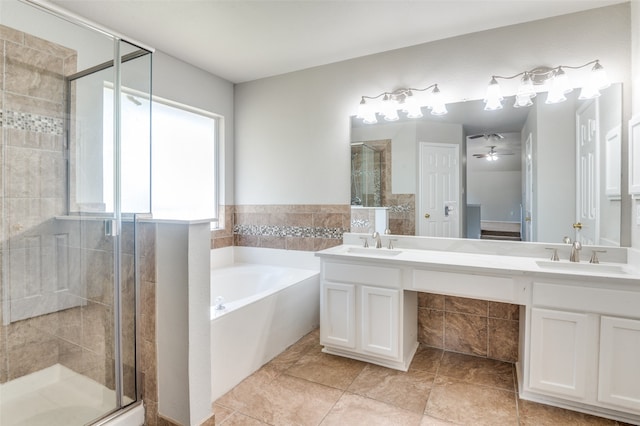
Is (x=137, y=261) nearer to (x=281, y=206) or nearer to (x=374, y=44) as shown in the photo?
(x=281, y=206)

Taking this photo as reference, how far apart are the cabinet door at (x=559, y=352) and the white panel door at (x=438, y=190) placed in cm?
89

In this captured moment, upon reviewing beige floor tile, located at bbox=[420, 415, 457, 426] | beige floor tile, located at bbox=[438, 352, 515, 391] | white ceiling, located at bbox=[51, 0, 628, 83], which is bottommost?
beige floor tile, located at bbox=[420, 415, 457, 426]

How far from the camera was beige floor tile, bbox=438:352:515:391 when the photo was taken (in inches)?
83.1

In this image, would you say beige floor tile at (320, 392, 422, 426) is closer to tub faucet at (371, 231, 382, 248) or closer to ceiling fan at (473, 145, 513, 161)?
tub faucet at (371, 231, 382, 248)

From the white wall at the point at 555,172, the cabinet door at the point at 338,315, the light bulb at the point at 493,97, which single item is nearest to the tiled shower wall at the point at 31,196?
the cabinet door at the point at 338,315

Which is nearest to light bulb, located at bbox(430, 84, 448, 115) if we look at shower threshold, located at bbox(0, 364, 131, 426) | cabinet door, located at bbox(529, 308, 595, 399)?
cabinet door, located at bbox(529, 308, 595, 399)

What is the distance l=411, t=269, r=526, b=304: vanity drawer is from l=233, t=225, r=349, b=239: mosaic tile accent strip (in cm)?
103

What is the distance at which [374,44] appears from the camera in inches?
105

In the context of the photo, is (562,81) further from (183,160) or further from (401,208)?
(183,160)

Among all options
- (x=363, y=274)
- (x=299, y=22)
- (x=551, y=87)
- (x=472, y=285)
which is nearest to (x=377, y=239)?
(x=363, y=274)

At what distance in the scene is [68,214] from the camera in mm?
2000

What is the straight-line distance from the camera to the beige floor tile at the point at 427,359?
7.54ft

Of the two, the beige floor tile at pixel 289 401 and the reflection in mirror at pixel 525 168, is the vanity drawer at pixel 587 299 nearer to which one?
the reflection in mirror at pixel 525 168

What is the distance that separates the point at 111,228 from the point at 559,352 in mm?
2536
